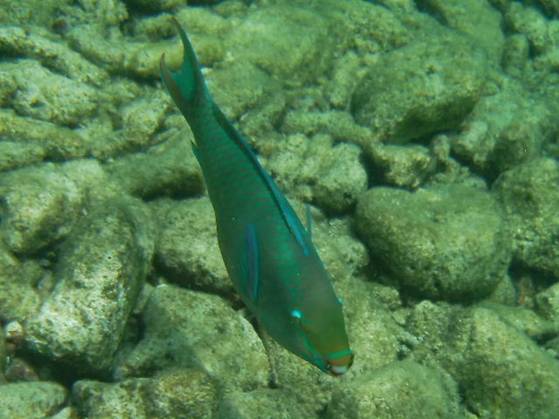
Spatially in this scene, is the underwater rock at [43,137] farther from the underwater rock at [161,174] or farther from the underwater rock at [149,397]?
the underwater rock at [149,397]

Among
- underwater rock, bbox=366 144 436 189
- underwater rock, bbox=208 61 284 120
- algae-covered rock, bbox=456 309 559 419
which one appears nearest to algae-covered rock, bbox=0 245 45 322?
underwater rock, bbox=208 61 284 120

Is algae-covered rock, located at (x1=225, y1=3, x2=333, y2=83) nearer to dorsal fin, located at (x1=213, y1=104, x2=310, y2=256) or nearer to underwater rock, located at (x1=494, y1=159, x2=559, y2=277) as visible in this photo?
underwater rock, located at (x1=494, y1=159, x2=559, y2=277)

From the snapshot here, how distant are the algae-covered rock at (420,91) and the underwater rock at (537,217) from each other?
100cm

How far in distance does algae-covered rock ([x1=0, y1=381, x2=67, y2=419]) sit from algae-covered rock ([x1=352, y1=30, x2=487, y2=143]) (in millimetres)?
3619

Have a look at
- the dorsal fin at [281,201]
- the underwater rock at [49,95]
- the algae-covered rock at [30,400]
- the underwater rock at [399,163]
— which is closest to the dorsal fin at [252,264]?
the dorsal fin at [281,201]

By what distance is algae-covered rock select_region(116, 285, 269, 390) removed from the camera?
318cm

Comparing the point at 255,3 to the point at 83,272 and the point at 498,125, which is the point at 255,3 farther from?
the point at 83,272

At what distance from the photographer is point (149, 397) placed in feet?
9.33

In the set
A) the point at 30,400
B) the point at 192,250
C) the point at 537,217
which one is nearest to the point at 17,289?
the point at 30,400

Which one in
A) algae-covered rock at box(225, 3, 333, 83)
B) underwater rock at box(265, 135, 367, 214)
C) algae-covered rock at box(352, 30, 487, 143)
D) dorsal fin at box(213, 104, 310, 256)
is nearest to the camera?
dorsal fin at box(213, 104, 310, 256)

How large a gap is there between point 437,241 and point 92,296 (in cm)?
252

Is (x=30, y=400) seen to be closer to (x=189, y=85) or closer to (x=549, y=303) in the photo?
(x=189, y=85)

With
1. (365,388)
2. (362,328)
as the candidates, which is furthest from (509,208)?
(365,388)

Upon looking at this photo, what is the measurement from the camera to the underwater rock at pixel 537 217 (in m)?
4.62
